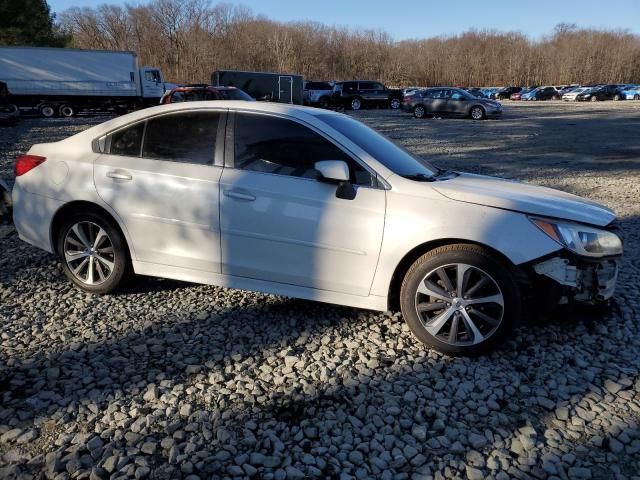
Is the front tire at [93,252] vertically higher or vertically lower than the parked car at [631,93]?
lower

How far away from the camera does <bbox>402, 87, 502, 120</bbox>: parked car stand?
26.5 meters

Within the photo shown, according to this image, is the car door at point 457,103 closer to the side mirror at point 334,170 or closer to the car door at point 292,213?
the car door at point 292,213

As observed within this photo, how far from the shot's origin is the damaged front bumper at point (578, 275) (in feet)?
10.6

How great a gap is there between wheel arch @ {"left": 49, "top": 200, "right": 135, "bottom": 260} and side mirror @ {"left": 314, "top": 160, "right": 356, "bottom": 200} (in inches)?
68.1

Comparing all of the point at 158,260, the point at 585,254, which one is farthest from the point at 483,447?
the point at 158,260

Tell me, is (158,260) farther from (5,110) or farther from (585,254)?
(5,110)

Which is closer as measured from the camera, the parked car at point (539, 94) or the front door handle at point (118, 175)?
the front door handle at point (118, 175)

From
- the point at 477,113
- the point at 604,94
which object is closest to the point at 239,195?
the point at 477,113

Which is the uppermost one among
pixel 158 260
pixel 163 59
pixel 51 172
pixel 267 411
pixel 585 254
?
pixel 163 59

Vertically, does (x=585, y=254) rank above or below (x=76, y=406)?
above

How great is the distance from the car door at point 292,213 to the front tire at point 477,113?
24964 mm

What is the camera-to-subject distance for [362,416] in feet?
9.07

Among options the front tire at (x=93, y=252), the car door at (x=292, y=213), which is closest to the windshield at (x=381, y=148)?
the car door at (x=292, y=213)

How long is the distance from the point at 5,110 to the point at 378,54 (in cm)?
9053
